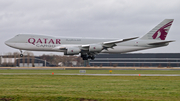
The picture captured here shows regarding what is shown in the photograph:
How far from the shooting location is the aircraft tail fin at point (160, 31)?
64250mm

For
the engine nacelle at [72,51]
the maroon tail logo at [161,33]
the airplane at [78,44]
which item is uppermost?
the maroon tail logo at [161,33]

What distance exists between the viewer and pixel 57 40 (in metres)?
57.9

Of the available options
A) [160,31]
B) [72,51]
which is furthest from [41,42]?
[160,31]

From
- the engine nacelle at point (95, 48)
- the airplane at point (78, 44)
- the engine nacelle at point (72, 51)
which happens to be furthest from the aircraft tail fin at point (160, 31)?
the engine nacelle at point (72, 51)

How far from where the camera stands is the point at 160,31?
6462 cm

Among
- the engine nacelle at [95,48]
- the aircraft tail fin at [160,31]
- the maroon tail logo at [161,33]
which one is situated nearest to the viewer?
the engine nacelle at [95,48]

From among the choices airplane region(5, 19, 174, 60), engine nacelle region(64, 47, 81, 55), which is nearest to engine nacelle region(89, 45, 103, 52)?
airplane region(5, 19, 174, 60)

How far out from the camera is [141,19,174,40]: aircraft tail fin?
6425 cm

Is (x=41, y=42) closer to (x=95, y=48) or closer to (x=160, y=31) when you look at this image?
(x=95, y=48)

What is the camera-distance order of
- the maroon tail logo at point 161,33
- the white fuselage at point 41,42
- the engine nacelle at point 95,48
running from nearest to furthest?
1. the white fuselage at point 41,42
2. the engine nacelle at point 95,48
3. the maroon tail logo at point 161,33

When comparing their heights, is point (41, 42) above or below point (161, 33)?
below

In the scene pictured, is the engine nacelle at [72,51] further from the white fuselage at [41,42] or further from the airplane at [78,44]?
the white fuselage at [41,42]

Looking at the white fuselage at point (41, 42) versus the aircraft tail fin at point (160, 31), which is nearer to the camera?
the white fuselage at point (41, 42)

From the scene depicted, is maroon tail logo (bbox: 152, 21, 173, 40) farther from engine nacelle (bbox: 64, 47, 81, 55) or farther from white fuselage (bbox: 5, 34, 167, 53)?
engine nacelle (bbox: 64, 47, 81, 55)
